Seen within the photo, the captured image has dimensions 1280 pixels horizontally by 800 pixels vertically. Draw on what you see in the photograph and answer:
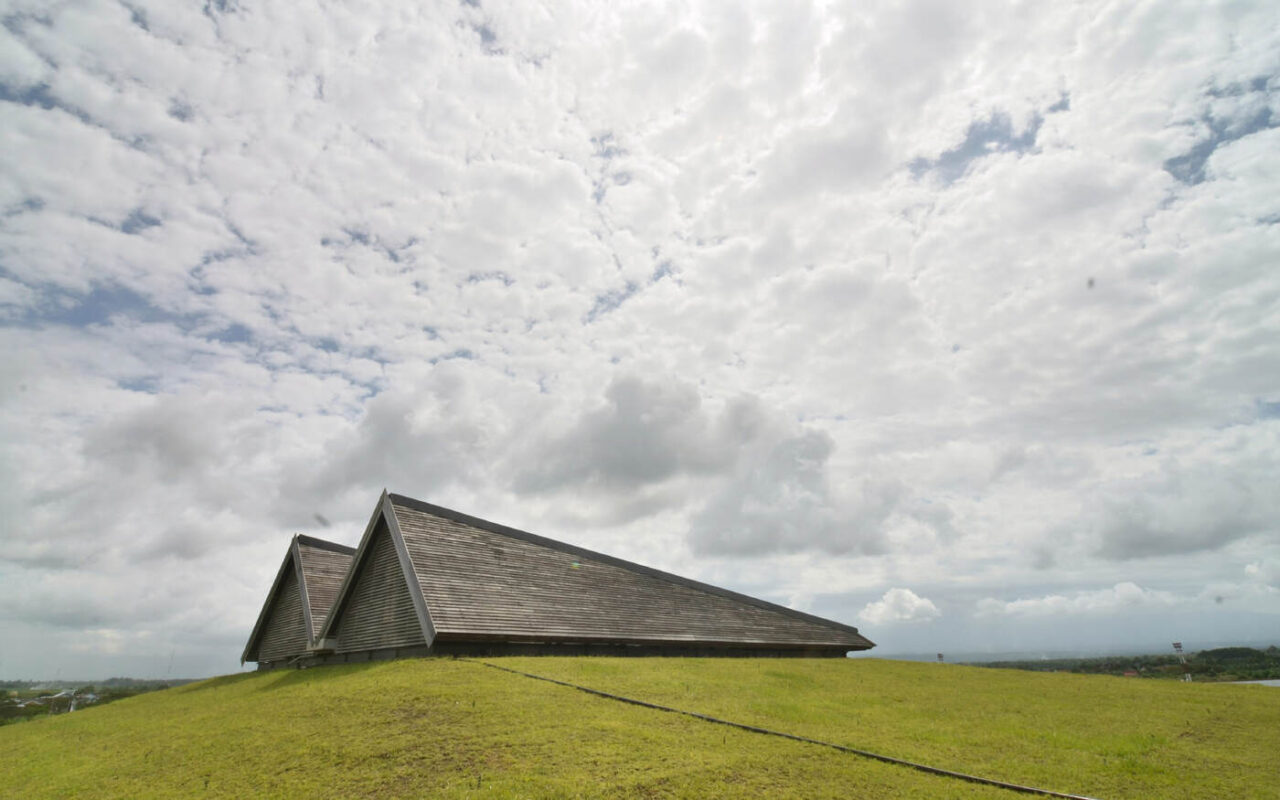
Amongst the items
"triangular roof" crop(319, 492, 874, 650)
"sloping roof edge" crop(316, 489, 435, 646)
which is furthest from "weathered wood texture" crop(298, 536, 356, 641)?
"triangular roof" crop(319, 492, 874, 650)

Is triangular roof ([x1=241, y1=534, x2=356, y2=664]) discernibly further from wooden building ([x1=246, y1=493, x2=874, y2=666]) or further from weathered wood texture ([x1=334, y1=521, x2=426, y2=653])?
weathered wood texture ([x1=334, y1=521, x2=426, y2=653])

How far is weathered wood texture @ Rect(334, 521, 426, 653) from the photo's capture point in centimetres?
2377

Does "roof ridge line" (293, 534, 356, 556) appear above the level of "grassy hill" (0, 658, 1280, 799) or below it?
above

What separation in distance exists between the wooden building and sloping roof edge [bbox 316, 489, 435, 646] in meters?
0.05

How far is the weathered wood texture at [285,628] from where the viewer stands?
35.0 metres

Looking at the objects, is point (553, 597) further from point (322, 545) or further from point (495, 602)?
point (322, 545)

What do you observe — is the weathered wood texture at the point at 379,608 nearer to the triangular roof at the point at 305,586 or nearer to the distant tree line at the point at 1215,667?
the triangular roof at the point at 305,586

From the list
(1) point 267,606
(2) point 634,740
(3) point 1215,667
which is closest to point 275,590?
(1) point 267,606

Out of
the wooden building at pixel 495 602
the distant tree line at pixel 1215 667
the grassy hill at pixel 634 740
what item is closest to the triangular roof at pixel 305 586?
the wooden building at pixel 495 602

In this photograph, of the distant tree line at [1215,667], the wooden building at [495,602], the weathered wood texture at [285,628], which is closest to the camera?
the wooden building at [495,602]

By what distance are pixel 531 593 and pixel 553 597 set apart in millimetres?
1207

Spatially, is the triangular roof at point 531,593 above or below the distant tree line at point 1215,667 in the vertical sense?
above

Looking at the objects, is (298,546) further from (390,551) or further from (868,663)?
(868,663)

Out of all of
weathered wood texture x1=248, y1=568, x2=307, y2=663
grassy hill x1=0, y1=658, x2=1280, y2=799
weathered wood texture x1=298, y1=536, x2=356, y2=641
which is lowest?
grassy hill x1=0, y1=658, x2=1280, y2=799
